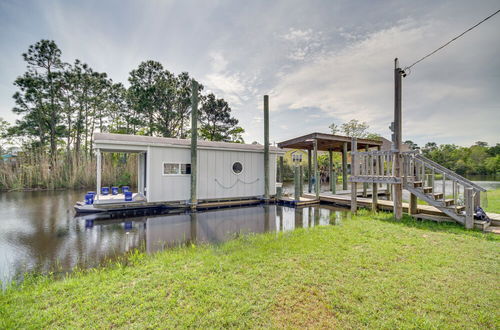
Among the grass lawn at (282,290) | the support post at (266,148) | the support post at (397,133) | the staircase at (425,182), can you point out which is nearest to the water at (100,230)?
the grass lawn at (282,290)

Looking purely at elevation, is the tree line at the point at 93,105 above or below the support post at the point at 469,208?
above

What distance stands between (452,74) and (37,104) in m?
27.4

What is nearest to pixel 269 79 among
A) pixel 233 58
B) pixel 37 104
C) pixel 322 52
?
pixel 233 58

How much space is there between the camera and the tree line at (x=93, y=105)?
18156 millimetres

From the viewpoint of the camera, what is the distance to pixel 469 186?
5.39 m

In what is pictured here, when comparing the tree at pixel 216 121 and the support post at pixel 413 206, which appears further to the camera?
the tree at pixel 216 121

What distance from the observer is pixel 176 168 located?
9273 millimetres

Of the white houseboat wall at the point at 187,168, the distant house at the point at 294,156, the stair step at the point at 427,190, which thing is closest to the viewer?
the stair step at the point at 427,190

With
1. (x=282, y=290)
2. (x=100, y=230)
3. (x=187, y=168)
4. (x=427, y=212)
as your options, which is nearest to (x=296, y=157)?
(x=187, y=168)

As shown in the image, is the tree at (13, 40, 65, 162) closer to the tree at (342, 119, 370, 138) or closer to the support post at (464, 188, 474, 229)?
the support post at (464, 188, 474, 229)

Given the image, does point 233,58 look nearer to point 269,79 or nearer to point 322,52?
point 269,79

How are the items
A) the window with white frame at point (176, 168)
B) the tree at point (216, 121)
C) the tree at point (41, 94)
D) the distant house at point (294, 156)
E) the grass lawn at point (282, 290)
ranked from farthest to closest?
the distant house at point (294, 156) < the tree at point (216, 121) < the tree at point (41, 94) < the window with white frame at point (176, 168) < the grass lawn at point (282, 290)

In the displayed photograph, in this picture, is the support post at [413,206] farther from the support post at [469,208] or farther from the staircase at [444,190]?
the support post at [469,208]

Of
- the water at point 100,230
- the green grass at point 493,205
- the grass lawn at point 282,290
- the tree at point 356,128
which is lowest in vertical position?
the water at point 100,230
